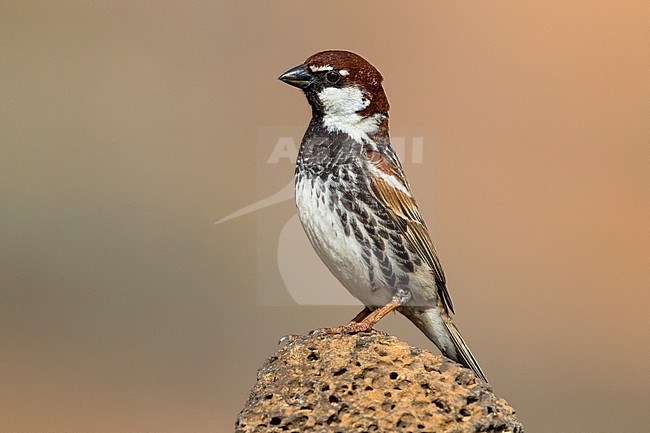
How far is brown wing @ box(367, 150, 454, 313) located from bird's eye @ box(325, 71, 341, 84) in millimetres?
295

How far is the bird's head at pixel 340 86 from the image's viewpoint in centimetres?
319

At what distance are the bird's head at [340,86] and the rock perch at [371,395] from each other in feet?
2.78

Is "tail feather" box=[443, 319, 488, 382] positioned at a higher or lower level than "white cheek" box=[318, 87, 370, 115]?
lower

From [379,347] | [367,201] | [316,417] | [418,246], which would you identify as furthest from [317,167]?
[316,417]

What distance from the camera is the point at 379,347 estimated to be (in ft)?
9.67

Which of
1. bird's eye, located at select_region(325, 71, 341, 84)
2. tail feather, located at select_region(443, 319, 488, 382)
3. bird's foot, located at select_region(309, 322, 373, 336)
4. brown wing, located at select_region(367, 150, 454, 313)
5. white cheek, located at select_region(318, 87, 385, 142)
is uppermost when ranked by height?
bird's eye, located at select_region(325, 71, 341, 84)

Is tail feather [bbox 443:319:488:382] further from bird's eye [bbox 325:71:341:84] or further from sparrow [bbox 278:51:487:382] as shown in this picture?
bird's eye [bbox 325:71:341:84]

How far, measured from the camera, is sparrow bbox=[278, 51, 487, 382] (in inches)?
126

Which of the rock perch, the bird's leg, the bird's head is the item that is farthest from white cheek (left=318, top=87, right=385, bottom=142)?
the rock perch

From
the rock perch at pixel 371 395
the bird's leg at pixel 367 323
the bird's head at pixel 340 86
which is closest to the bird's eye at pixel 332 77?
the bird's head at pixel 340 86

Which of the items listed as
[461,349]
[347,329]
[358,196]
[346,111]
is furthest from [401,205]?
[461,349]

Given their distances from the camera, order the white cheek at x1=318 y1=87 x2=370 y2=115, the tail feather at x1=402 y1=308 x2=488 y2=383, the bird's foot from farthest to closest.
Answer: the tail feather at x1=402 y1=308 x2=488 y2=383, the white cheek at x1=318 y1=87 x2=370 y2=115, the bird's foot

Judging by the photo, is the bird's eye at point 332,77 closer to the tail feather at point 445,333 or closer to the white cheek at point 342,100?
the white cheek at point 342,100

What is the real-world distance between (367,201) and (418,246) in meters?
0.28
